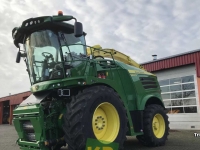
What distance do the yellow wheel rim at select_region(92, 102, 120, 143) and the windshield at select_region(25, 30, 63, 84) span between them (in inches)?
Result: 49.1

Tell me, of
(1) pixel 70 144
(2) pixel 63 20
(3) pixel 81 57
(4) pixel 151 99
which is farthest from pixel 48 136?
(4) pixel 151 99

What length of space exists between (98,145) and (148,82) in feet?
12.8

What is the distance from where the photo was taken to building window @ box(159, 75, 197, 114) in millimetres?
14688

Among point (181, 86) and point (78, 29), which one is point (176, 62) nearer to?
point (181, 86)

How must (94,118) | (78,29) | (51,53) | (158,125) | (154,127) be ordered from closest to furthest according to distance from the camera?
1. (78,29)
2. (94,118)
3. (51,53)
4. (154,127)
5. (158,125)

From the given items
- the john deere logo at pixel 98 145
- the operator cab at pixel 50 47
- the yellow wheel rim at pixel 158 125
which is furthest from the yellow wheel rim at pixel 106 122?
the yellow wheel rim at pixel 158 125

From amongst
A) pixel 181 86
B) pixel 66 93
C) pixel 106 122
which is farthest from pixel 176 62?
pixel 66 93

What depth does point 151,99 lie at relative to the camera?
8.42 m

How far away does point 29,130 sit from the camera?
19.0 feet

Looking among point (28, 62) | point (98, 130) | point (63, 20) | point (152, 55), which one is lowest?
point (98, 130)

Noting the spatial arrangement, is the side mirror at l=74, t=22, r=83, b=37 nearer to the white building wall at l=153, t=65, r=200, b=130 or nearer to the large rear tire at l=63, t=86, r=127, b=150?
the large rear tire at l=63, t=86, r=127, b=150

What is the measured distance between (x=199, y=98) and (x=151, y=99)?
6.76 m

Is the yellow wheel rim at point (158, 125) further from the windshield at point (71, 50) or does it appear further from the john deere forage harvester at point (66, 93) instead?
the windshield at point (71, 50)

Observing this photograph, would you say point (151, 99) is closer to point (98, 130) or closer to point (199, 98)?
point (98, 130)
